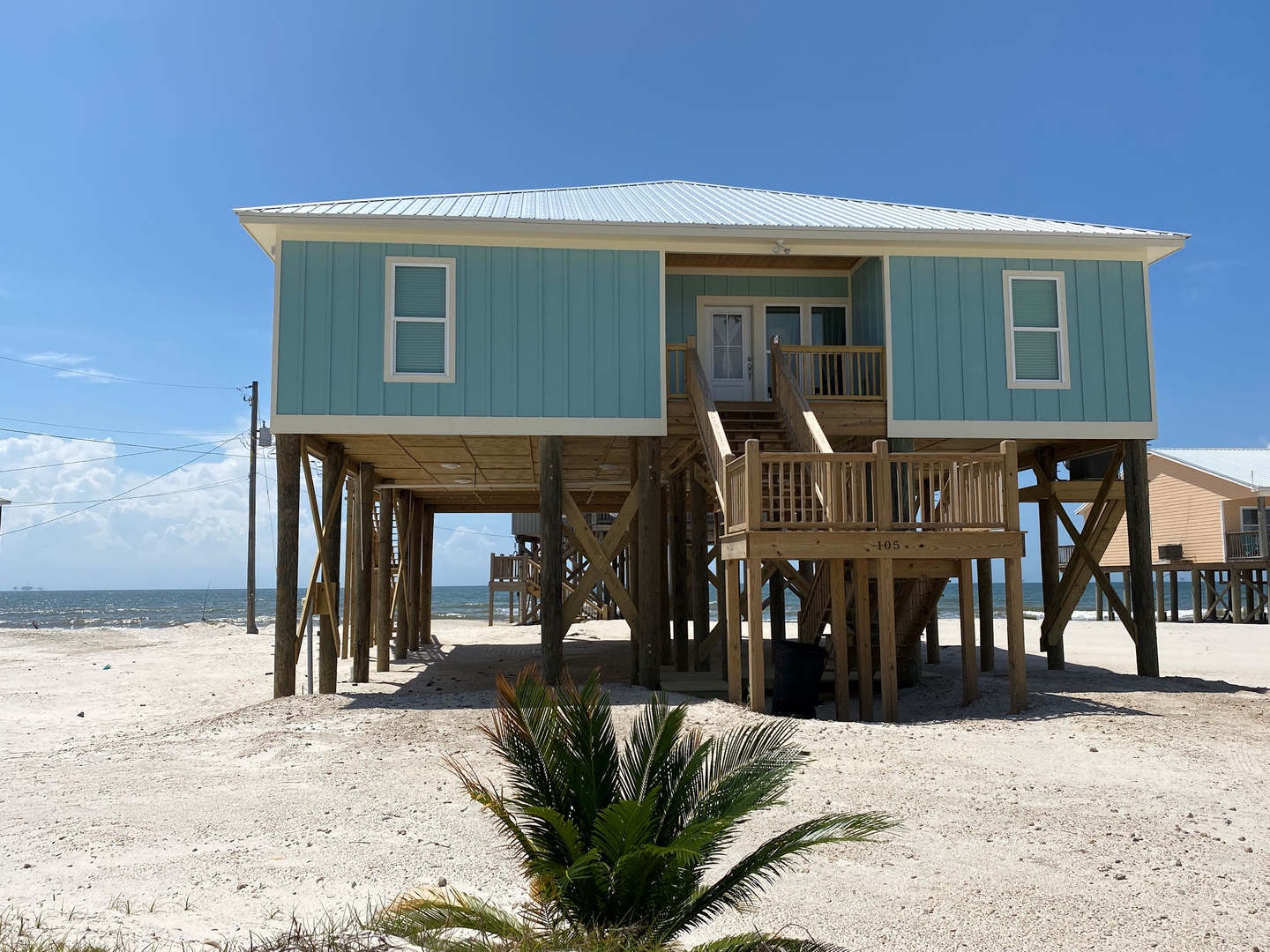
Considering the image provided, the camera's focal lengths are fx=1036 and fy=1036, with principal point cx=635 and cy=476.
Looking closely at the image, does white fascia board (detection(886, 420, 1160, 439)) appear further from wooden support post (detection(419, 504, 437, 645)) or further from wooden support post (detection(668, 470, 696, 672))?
wooden support post (detection(419, 504, 437, 645))

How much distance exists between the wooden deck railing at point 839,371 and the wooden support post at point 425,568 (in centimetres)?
1202

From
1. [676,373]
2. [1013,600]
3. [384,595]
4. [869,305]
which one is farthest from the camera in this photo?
[384,595]

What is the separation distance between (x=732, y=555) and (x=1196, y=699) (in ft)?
18.2

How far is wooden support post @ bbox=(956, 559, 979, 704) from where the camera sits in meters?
11.6

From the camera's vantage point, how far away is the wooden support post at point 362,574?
17062 mm

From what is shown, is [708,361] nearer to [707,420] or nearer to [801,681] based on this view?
[707,420]

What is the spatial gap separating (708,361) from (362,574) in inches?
279

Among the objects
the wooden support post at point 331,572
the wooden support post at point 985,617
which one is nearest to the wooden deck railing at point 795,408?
the wooden support post at point 985,617

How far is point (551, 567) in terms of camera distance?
13.7m

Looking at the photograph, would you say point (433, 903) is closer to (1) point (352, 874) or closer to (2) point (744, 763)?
(2) point (744, 763)

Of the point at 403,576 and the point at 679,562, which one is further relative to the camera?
the point at 403,576

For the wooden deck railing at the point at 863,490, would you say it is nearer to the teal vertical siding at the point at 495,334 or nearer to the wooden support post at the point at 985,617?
the teal vertical siding at the point at 495,334

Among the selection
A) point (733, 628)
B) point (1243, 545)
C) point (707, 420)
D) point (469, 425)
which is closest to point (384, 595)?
point (469, 425)

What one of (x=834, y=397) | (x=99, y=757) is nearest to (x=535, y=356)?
(x=834, y=397)
